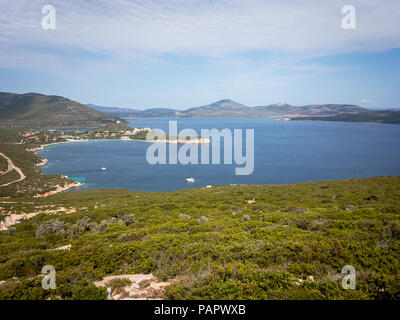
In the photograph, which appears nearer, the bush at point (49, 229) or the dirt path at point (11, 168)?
the bush at point (49, 229)

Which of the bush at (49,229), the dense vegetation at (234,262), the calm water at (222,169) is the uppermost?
the dense vegetation at (234,262)

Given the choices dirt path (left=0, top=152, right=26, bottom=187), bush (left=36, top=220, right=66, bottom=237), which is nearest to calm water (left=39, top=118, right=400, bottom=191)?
dirt path (left=0, top=152, right=26, bottom=187)

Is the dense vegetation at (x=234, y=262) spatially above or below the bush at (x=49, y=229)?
above

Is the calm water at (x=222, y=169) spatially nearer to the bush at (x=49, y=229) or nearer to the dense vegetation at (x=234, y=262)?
the bush at (x=49, y=229)

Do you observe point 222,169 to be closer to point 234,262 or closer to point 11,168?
point 11,168

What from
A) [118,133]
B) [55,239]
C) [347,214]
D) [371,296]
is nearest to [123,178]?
[55,239]

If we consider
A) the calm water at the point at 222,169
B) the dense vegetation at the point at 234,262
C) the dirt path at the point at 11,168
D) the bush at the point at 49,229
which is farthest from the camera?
the calm water at the point at 222,169

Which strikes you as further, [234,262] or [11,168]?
[11,168]

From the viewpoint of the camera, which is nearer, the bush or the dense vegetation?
the dense vegetation

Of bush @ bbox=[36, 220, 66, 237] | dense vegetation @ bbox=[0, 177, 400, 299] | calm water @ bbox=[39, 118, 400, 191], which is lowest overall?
calm water @ bbox=[39, 118, 400, 191]

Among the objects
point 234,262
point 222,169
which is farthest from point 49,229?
point 222,169

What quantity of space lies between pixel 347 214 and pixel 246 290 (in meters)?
7.79

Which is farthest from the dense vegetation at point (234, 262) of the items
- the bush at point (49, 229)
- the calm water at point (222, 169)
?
the calm water at point (222, 169)

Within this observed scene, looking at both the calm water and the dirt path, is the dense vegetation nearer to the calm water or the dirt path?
the calm water
